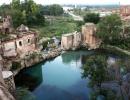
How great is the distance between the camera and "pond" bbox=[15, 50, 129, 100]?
18.1 m

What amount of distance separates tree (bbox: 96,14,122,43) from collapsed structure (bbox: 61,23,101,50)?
143 centimetres

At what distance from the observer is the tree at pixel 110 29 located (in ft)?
103

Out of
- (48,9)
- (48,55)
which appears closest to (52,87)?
(48,55)

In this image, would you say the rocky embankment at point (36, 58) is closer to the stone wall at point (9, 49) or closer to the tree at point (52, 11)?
the stone wall at point (9, 49)

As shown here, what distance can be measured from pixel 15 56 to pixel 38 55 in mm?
3283

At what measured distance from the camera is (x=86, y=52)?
3055cm

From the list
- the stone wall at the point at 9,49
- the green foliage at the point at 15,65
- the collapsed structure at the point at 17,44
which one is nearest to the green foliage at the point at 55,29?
the collapsed structure at the point at 17,44

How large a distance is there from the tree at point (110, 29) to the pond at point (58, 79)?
3.79 meters

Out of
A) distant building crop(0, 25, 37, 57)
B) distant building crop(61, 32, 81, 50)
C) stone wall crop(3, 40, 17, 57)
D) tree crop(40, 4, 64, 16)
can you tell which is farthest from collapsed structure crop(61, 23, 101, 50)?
tree crop(40, 4, 64, 16)

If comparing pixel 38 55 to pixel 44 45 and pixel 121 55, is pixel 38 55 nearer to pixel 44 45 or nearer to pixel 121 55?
pixel 44 45

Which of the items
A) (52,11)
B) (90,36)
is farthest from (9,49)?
(52,11)

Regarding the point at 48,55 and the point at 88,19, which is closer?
the point at 48,55

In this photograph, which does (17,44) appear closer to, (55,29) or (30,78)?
(30,78)

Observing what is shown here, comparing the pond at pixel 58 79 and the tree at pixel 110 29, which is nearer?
the pond at pixel 58 79
